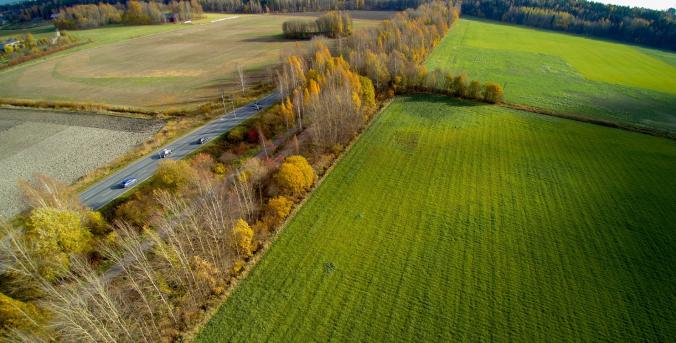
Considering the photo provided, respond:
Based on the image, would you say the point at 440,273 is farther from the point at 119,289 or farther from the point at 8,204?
the point at 8,204

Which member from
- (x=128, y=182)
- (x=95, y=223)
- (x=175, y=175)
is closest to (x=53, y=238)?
(x=95, y=223)

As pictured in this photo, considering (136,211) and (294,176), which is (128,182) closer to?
(136,211)

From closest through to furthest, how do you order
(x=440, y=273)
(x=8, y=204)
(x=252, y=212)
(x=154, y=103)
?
(x=440, y=273) → (x=252, y=212) → (x=8, y=204) → (x=154, y=103)

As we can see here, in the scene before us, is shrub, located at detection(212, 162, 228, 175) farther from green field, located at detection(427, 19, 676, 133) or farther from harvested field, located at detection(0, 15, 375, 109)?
green field, located at detection(427, 19, 676, 133)

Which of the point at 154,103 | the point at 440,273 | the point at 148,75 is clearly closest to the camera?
the point at 440,273

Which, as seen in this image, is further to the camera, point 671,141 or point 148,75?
point 148,75

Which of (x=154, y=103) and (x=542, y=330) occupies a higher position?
(x=154, y=103)

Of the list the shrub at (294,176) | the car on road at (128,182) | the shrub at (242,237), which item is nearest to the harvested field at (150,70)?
the car on road at (128,182)

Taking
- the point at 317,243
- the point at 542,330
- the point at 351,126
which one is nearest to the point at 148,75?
the point at 351,126
